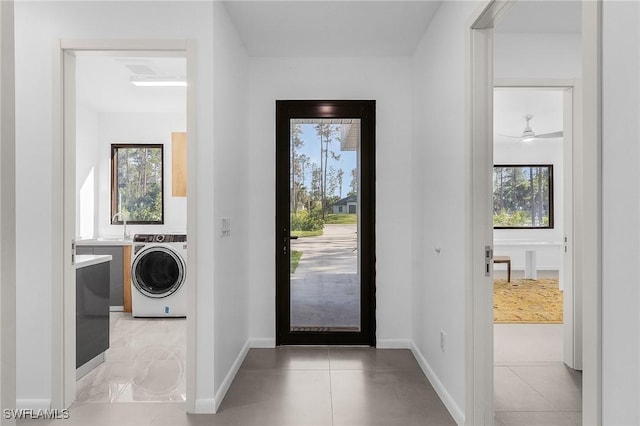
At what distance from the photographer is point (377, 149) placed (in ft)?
12.3

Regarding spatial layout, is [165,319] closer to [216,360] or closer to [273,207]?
[273,207]

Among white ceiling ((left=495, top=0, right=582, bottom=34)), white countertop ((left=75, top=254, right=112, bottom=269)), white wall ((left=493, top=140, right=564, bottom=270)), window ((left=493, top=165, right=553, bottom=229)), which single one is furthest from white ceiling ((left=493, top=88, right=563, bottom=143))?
white countertop ((left=75, top=254, right=112, bottom=269))

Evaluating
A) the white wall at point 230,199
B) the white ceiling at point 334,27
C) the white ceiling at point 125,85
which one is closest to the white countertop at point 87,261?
the white wall at point 230,199

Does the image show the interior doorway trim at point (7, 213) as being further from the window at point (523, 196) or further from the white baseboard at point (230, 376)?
the window at point (523, 196)

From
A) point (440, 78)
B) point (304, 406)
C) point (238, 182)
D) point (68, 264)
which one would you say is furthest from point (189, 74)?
point (304, 406)

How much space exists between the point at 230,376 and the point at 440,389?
1414 mm

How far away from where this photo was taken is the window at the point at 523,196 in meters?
8.12

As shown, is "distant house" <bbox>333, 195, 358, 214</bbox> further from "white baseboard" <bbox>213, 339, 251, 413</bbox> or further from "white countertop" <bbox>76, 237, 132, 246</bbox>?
"white countertop" <bbox>76, 237, 132, 246</bbox>

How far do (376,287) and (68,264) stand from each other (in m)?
2.36

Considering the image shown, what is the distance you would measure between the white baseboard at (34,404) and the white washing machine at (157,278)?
2.14 meters

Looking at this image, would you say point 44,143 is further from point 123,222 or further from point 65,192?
point 123,222

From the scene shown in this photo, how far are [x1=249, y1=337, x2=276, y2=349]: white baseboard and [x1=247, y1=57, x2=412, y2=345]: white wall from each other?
0.15 feet

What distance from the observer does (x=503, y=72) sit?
129 inches

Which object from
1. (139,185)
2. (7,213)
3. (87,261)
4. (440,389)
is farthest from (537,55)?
(139,185)
